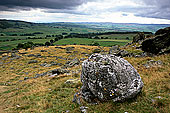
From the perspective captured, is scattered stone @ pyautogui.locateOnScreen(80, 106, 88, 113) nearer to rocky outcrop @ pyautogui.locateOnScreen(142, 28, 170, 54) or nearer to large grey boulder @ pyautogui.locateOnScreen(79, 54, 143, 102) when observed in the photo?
large grey boulder @ pyautogui.locateOnScreen(79, 54, 143, 102)

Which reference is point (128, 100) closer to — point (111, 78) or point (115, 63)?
point (111, 78)

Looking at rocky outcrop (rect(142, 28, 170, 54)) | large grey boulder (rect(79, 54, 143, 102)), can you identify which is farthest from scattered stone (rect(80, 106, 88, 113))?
rocky outcrop (rect(142, 28, 170, 54))

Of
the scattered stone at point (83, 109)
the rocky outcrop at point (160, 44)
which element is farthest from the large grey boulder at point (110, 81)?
the rocky outcrop at point (160, 44)

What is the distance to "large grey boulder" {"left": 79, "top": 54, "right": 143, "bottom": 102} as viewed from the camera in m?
8.19

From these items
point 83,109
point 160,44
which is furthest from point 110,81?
point 160,44

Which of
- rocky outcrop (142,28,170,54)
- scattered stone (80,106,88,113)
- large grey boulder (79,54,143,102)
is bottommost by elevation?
scattered stone (80,106,88,113)

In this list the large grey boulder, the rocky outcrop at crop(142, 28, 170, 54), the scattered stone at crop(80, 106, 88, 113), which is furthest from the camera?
the rocky outcrop at crop(142, 28, 170, 54)

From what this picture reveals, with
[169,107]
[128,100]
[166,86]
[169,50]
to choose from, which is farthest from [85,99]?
[169,50]

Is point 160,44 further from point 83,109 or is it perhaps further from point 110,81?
point 83,109

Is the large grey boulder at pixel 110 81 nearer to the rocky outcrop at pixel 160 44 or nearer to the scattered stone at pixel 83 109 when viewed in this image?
the scattered stone at pixel 83 109

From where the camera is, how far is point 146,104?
23.9 feet

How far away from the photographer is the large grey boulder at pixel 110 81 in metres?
8.19

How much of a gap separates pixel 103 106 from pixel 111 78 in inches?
83.4

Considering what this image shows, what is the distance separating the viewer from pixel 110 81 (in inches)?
330
